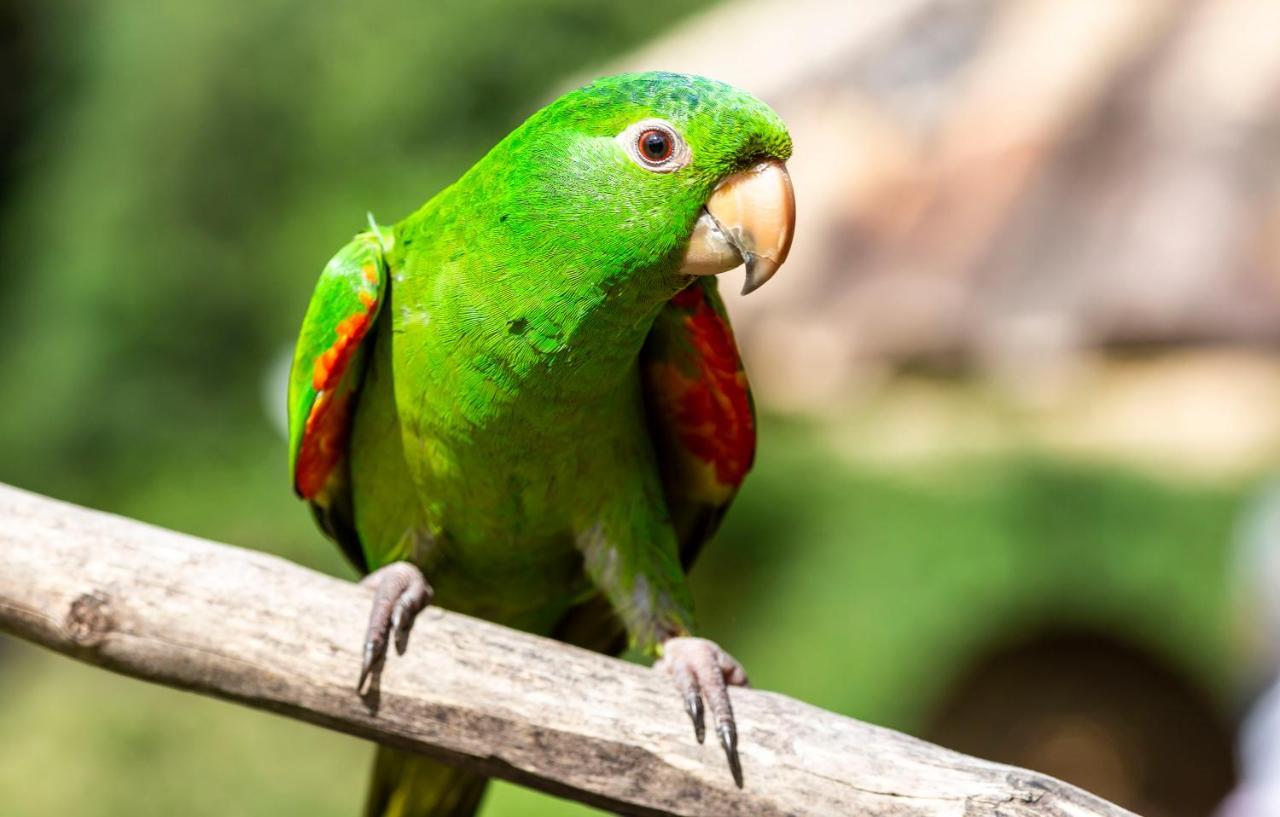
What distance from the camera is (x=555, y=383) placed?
2688 mm

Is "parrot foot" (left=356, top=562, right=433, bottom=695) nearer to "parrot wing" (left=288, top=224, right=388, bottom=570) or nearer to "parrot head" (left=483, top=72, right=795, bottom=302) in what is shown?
"parrot wing" (left=288, top=224, right=388, bottom=570)

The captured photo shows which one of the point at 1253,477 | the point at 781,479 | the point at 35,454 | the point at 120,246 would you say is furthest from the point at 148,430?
the point at 1253,477

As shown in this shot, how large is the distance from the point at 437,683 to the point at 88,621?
29.5 inches

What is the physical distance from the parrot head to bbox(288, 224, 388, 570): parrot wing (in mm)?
529

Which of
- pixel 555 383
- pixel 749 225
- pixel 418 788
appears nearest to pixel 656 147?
pixel 749 225

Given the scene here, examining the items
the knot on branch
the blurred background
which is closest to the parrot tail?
the knot on branch

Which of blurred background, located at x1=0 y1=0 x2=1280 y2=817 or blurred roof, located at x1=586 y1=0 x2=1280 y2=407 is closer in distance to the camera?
blurred background, located at x1=0 y1=0 x2=1280 y2=817

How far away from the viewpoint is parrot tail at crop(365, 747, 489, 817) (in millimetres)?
3318

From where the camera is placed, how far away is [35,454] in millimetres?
7801

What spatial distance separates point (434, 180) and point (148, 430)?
241 cm

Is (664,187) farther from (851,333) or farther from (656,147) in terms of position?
(851,333)

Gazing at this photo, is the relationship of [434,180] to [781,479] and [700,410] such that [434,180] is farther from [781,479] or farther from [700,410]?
[700,410]

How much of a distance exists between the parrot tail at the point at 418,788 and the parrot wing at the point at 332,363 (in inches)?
29.0

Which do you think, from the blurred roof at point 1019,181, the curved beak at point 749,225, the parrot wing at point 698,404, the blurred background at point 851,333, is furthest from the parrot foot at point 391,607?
the blurred roof at point 1019,181
